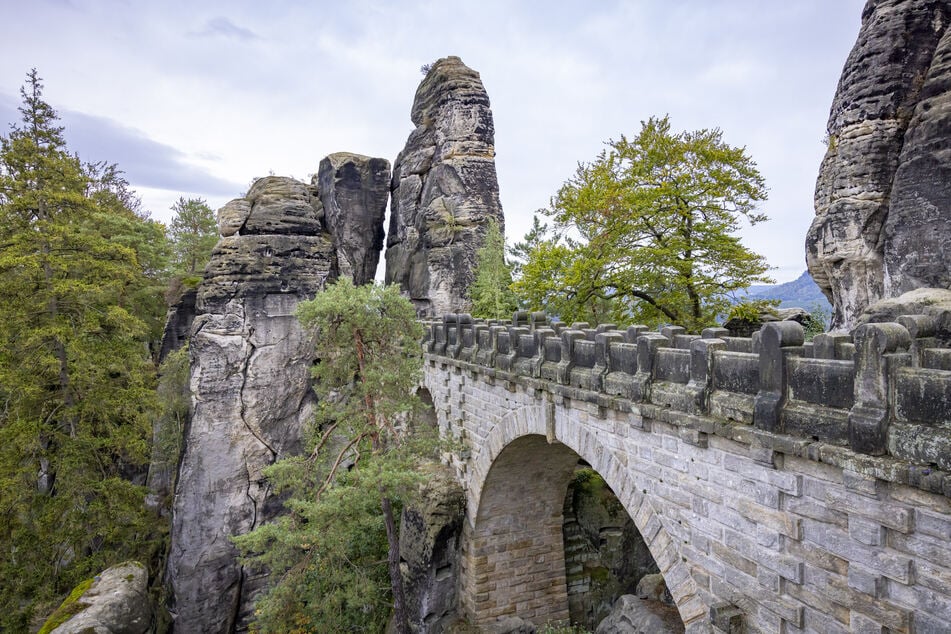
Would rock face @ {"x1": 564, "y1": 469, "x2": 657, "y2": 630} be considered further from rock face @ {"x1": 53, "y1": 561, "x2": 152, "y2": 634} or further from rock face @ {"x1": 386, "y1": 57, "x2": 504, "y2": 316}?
rock face @ {"x1": 53, "y1": 561, "x2": 152, "y2": 634}

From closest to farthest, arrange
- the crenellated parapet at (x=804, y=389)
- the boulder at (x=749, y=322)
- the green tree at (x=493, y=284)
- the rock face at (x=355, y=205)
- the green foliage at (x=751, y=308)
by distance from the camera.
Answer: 1. the crenellated parapet at (x=804, y=389)
2. the green foliage at (x=751, y=308)
3. the boulder at (x=749, y=322)
4. the green tree at (x=493, y=284)
5. the rock face at (x=355, y=205)

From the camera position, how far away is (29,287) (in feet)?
47.9

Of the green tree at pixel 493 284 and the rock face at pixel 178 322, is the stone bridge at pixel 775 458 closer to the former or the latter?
the green tree at pixel 493 284

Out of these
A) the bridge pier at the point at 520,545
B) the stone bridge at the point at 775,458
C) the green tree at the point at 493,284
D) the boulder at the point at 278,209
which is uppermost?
the boulder at the point at 278,209

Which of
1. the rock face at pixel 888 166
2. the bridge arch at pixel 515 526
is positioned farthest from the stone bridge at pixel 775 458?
the rock face at pixel 888 166

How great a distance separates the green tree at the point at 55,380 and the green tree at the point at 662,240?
1274 cm

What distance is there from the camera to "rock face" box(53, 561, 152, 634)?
41.4ft

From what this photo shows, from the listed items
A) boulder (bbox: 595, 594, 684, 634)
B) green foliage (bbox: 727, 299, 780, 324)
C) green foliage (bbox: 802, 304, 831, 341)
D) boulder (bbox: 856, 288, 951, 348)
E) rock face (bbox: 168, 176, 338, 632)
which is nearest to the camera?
boulder (bbox: 595, 594, 684, 634)

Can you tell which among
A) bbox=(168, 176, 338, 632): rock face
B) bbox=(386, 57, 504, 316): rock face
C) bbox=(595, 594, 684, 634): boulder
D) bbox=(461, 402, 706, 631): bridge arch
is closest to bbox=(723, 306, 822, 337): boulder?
bbox=(461, 402, 706, 631): bridge arch

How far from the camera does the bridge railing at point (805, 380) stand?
3.97m

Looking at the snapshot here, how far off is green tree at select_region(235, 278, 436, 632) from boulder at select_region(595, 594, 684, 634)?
4.67m

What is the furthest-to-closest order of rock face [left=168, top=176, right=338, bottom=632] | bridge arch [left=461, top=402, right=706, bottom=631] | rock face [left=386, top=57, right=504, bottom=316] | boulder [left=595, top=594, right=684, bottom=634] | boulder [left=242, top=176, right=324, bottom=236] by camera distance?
rock face [left=386, top=57, right=504, bottom=316] → boulder [left=242, top=176, right=324, bottom=236] → rock face [left=168, top=176, right=338, bottom=632] → bridge arch [left=461, top=402, right=706, bottom=631] → boulder [left=595, top=594, right=684, bottom=634]

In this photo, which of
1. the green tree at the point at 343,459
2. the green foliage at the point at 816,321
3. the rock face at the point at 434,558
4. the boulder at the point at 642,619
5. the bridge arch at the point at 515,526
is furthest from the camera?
the green foliage at the point at 816,321

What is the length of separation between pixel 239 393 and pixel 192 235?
12878 mm
